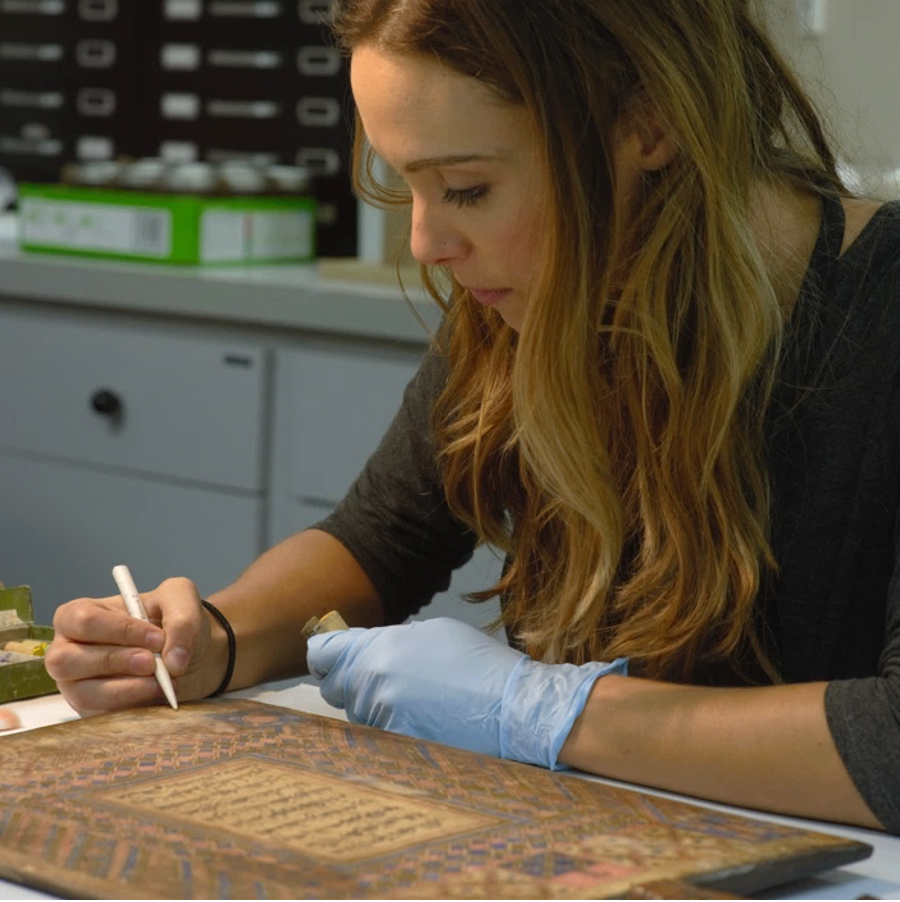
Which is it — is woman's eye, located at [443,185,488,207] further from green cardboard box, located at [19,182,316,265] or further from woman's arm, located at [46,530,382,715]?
green cardboard box, located at [19,182,316,265]

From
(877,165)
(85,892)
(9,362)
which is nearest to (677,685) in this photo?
(85,892)

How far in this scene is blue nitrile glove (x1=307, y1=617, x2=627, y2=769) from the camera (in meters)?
1.00

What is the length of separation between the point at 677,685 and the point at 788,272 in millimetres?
324

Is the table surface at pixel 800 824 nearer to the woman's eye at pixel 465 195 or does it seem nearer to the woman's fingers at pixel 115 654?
the woman's fingers at pixel 115 654

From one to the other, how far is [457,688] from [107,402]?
1678 millimetres

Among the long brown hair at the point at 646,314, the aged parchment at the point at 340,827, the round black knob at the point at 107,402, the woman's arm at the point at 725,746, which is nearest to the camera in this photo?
the aged parchment at the point at 340,827

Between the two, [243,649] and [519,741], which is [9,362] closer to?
[243,649]

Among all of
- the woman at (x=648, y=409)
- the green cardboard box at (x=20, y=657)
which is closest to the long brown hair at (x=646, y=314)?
the woman at (x=648, y=409)

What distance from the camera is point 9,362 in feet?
9.00

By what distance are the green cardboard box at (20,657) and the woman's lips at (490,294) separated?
1.31ft

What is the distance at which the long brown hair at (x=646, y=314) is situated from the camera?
1.04 m

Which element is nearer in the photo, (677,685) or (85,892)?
(85,892)

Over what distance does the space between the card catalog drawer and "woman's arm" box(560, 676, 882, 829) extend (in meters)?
1.51

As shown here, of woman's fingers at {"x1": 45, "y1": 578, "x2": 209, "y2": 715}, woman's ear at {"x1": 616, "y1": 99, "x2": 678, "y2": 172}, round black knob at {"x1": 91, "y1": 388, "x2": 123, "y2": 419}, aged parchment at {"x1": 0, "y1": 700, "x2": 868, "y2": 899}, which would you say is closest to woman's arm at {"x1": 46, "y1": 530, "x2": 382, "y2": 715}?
woman's fingers at {"x1": 45, "y1": 578, "x2": 209, "y2": 715}
